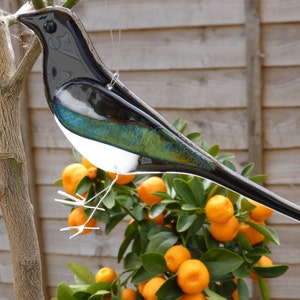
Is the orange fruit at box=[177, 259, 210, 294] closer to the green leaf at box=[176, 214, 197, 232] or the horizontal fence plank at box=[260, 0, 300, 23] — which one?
the green leaf at box=[176, 214, 197, 232]

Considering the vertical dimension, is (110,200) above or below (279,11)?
below

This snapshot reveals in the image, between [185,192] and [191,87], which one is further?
[191,87]

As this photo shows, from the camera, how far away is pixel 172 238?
2.26ft

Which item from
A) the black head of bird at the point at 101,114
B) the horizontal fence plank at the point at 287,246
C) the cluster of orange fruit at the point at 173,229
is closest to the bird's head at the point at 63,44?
the black head of bird at the point at 101,114

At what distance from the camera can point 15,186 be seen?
22.3 inches

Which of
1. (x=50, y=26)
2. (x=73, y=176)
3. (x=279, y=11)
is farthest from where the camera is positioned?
(x=279, y=11)

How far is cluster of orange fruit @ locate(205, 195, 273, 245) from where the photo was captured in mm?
627

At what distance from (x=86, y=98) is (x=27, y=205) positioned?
15 cm

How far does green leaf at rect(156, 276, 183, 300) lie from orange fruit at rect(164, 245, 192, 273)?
1 centimetres

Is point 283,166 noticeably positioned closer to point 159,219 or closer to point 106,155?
point 159,219

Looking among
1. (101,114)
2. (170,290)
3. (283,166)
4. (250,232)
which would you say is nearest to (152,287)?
(170,290)

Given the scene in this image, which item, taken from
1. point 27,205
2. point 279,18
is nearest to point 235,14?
point 279,18

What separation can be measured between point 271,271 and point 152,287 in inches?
5.7

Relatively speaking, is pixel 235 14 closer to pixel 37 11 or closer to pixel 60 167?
pixel 60 167
